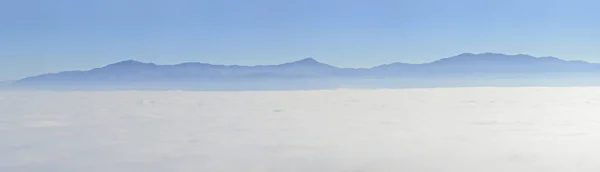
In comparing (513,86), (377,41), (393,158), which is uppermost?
(377,41)

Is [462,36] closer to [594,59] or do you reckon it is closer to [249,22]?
[594,59]

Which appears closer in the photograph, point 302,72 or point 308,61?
point 308,61

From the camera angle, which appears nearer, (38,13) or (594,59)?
(38,13)

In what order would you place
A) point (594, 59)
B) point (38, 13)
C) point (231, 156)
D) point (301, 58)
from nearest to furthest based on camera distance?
1. point (231, 156)
2. point (38, 13)
3. point (301, 58)
4. point (594, 59)

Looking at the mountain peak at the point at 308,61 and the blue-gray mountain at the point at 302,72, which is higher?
the mountain peak at the point at 308,61

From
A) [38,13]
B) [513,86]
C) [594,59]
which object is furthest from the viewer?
[513,86]

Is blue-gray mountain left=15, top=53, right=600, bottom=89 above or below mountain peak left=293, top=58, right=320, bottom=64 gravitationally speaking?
below

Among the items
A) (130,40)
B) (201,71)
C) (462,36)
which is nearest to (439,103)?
(462,36)

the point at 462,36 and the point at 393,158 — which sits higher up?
the point at 462,36
